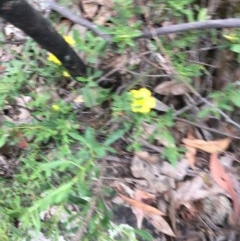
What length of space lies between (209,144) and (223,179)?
0.14 metres

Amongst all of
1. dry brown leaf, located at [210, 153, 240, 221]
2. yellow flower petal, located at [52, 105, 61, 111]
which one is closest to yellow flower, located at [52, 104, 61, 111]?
yellow flower petal, located at [52, 105, 61, 111]

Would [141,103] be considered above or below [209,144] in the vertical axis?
above

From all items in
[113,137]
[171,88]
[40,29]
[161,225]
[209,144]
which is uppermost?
[40,29]

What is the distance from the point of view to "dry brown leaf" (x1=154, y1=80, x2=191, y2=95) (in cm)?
166

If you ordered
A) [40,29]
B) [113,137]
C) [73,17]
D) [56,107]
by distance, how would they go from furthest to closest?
[73,17]
[56,107]
[113,137]
[40,29]

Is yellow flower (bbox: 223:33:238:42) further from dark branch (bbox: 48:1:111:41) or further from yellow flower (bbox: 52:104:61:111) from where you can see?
yellow flower (bbox: 52:104:61:111)

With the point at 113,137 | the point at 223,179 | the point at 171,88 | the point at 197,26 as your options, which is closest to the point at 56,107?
the point at 113,137

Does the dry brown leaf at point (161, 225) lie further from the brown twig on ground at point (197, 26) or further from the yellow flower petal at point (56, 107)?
the brown twig on ground at point (197, 26)

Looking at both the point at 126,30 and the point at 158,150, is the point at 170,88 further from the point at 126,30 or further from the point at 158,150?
the point at 126,30

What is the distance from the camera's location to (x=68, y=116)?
163cm

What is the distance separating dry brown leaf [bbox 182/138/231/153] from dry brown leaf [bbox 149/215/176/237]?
0.29 meters

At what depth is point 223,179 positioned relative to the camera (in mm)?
1656

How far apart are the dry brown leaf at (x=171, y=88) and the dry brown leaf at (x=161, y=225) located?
1.51ft

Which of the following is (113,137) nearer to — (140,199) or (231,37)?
(140,199)
